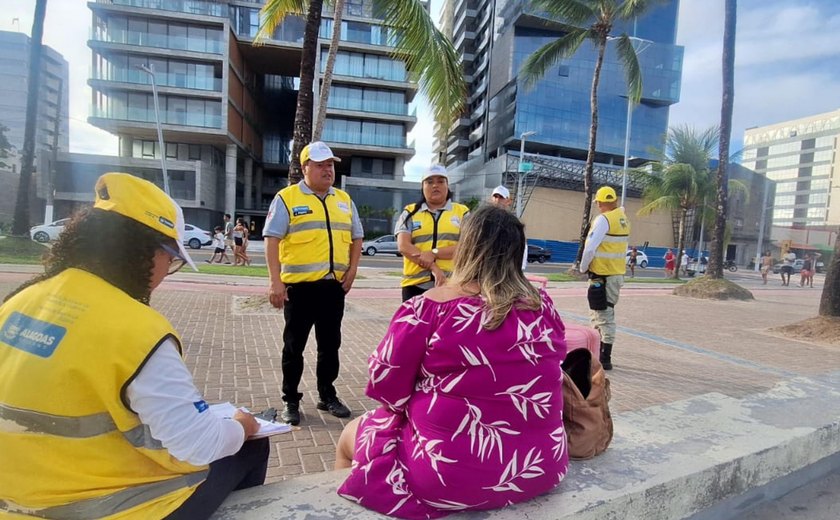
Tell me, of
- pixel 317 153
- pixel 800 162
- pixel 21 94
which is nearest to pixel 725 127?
pixel 317 153

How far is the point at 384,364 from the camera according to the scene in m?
1.69

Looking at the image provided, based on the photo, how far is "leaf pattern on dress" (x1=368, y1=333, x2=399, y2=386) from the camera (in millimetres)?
1679

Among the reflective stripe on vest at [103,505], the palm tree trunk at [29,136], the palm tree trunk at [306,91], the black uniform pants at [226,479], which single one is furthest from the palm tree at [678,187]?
the palm tree trunk at [29,136]

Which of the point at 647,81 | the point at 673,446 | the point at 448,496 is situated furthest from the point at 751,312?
the point at 647,81

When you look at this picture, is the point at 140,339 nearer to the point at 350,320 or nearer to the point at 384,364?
the point at 384,364

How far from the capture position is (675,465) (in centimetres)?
233

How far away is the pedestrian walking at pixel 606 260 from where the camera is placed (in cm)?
511

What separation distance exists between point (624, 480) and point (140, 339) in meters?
2.04

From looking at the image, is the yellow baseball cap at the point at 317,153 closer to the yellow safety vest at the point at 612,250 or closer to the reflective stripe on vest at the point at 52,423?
the reflective stripe on vest at the point at 52,423

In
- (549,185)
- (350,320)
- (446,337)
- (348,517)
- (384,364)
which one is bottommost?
(350,320)

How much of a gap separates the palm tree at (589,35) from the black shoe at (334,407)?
47.3ft

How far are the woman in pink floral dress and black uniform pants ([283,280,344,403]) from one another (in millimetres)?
1685

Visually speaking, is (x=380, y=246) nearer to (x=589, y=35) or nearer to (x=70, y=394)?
(x=589, y=35)

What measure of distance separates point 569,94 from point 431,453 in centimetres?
5538
